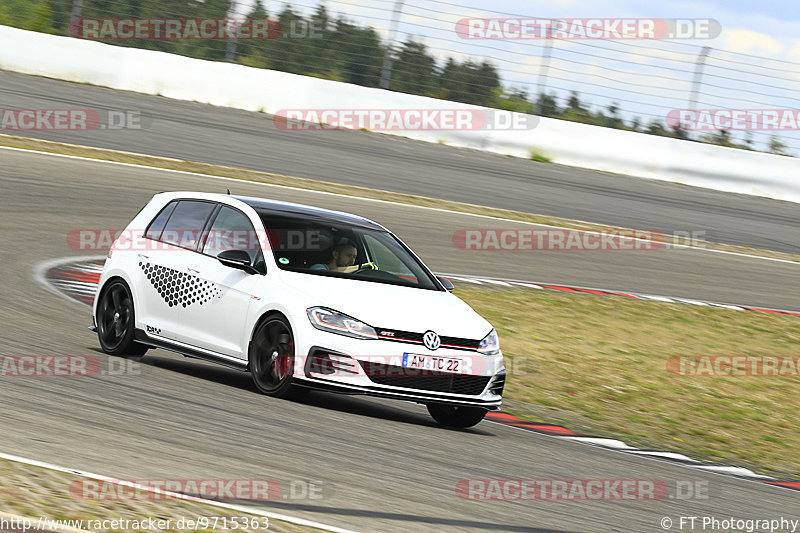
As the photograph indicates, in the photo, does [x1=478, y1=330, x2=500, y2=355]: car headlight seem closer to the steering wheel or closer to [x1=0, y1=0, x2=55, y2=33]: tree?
the steering wheel

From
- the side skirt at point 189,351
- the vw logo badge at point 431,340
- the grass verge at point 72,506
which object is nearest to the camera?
the grass verge at point 72,506

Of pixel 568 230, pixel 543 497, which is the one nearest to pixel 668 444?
pixel 543 497

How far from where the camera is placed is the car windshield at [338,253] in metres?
8.48

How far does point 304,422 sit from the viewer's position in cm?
729

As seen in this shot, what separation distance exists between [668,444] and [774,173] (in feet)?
54.2

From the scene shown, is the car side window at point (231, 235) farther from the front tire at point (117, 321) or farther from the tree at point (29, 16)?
the tree at point (29, 16)

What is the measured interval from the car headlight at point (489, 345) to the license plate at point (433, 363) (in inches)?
8.7

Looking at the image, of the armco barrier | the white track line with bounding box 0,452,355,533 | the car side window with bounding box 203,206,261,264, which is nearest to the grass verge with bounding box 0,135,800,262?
the armco barrier

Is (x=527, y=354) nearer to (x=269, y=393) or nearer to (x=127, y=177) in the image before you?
(x=269, y=393)

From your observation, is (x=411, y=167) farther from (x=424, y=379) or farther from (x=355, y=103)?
(x=424, y=379)

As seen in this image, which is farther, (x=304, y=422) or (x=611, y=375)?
(x=611, y=375)

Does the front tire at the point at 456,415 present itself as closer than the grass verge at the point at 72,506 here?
No

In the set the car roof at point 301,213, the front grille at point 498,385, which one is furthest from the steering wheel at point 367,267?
the front grille at point 498,385

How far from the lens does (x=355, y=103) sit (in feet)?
80.6
